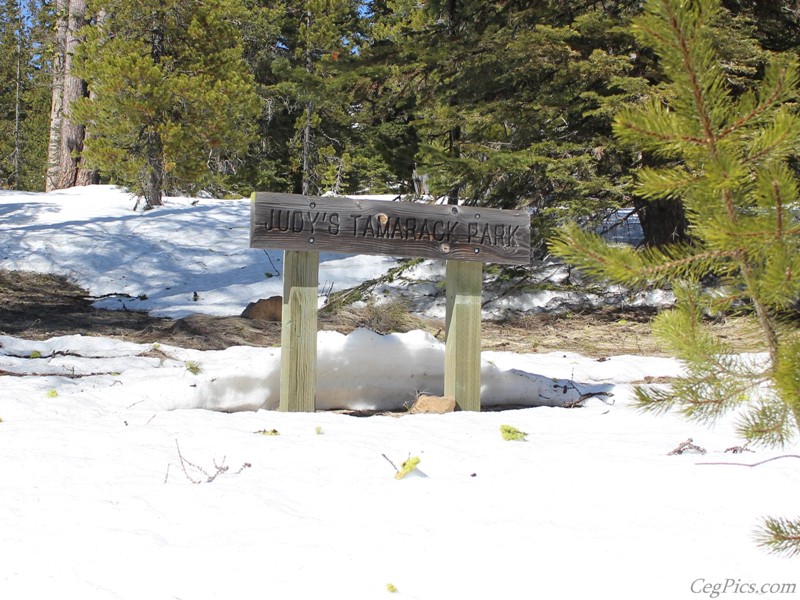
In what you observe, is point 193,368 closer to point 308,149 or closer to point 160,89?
point 160,89

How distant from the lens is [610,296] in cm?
1026

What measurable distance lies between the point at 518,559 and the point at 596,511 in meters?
0.55

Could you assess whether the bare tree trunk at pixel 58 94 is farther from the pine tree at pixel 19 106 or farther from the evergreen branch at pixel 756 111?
the evergreen branch at pixel 756 111

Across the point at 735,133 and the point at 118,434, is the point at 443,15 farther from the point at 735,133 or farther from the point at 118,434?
the point at 735,133

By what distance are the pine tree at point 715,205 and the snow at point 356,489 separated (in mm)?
622

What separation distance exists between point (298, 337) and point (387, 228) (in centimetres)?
90

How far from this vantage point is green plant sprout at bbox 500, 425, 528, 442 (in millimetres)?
4188

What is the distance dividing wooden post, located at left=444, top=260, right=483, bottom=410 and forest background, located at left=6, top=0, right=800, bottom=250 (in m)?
1.54

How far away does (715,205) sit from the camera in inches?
84.7

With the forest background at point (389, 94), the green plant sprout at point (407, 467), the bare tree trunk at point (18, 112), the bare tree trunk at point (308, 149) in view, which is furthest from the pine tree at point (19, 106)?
the green plant sprout at point (407, 467)

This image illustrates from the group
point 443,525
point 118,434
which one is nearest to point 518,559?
point 443,525

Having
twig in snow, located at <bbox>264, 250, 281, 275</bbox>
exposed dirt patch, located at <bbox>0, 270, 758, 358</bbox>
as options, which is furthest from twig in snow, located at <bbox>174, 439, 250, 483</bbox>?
twig in snow, located at <bbox>264, 250, 281, 275</bbox>

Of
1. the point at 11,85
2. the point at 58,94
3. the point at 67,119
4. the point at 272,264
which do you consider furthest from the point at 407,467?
the point at 11,85

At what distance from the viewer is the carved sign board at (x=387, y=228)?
16.2ft
